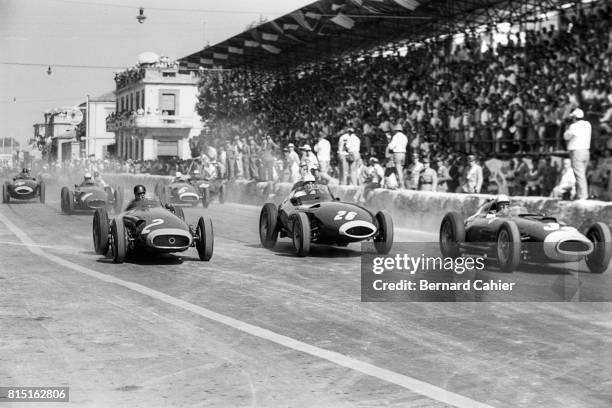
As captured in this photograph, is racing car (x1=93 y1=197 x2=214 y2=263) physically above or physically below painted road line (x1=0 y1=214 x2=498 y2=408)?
above

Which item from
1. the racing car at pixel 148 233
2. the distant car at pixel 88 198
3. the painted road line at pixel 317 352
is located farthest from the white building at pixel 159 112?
the painted road line at pixel 317 352

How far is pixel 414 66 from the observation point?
30000mm

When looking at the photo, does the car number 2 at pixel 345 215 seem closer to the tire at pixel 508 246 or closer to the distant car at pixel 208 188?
the tire at pixel 508 246

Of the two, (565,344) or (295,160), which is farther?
(295,160)

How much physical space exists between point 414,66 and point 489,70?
5400 millimetres

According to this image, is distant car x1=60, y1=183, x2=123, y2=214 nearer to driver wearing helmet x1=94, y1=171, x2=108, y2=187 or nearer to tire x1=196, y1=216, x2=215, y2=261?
driver wearing helmet x1=94, y1=171, x2=108, y2=187

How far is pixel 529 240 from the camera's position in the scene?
1202 centimetres

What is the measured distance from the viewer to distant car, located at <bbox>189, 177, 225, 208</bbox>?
28094 mm

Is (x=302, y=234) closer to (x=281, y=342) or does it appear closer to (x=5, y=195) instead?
(x=281, y=342)

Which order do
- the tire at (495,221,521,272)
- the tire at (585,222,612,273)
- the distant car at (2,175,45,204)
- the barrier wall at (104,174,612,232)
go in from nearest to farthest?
the tire at (495,221,521,272)
the tire at (585,222,612,273)
the barrier wall at (104,174,612,232)
the distant car at (2,175,45,204)

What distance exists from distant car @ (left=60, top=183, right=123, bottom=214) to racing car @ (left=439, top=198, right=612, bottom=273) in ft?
43.0

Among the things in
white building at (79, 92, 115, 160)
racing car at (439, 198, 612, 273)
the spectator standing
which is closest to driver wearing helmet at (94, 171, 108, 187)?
the spectator standing

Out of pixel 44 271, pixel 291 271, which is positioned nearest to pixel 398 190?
pixel 291 271

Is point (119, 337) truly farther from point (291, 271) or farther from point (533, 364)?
point (291, 271)
